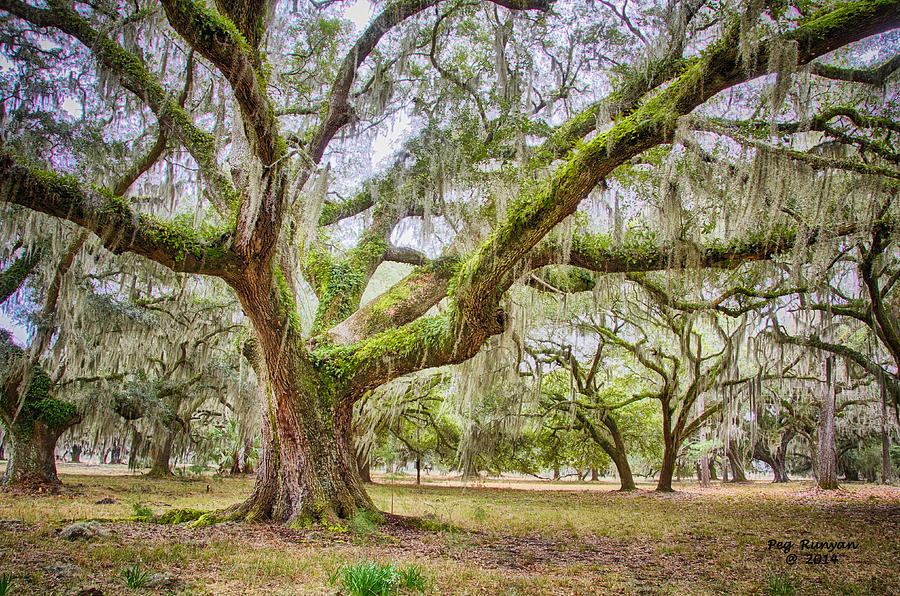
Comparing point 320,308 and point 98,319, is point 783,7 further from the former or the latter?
point 98,319

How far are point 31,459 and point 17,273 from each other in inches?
137

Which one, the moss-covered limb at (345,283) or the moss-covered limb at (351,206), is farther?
the moss-covered limb at (351,206)

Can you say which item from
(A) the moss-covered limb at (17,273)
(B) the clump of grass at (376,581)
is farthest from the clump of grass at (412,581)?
(A) the moss-covered limb at (17,273)

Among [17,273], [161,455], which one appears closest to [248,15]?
[17,273]

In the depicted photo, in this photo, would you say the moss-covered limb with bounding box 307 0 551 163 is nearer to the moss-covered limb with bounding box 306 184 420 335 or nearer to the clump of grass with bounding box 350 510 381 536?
the moss-covered limb with bounding box 306 184 420 335

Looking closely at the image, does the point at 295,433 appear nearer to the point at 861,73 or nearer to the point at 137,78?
the point at 137,78

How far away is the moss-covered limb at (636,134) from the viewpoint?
3.67 meters

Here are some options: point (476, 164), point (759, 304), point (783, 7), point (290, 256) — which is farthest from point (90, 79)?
point (759, 304)

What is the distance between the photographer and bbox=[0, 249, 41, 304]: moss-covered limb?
813 centimetres

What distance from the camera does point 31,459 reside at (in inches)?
352

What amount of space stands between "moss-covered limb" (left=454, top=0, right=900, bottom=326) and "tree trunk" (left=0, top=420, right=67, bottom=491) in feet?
30.1

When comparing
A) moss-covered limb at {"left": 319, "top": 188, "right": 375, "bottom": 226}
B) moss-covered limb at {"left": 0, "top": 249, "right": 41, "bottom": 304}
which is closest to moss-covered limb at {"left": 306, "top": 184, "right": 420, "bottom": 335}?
moss-covered limb at {"left": 319, "top": 188, "right": 375, "bottom": 226}

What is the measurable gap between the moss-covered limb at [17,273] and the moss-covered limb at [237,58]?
6409 mm

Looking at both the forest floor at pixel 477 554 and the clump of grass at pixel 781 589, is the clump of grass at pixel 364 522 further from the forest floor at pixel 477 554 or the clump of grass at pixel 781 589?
the clump of grass at pixel 781 589
